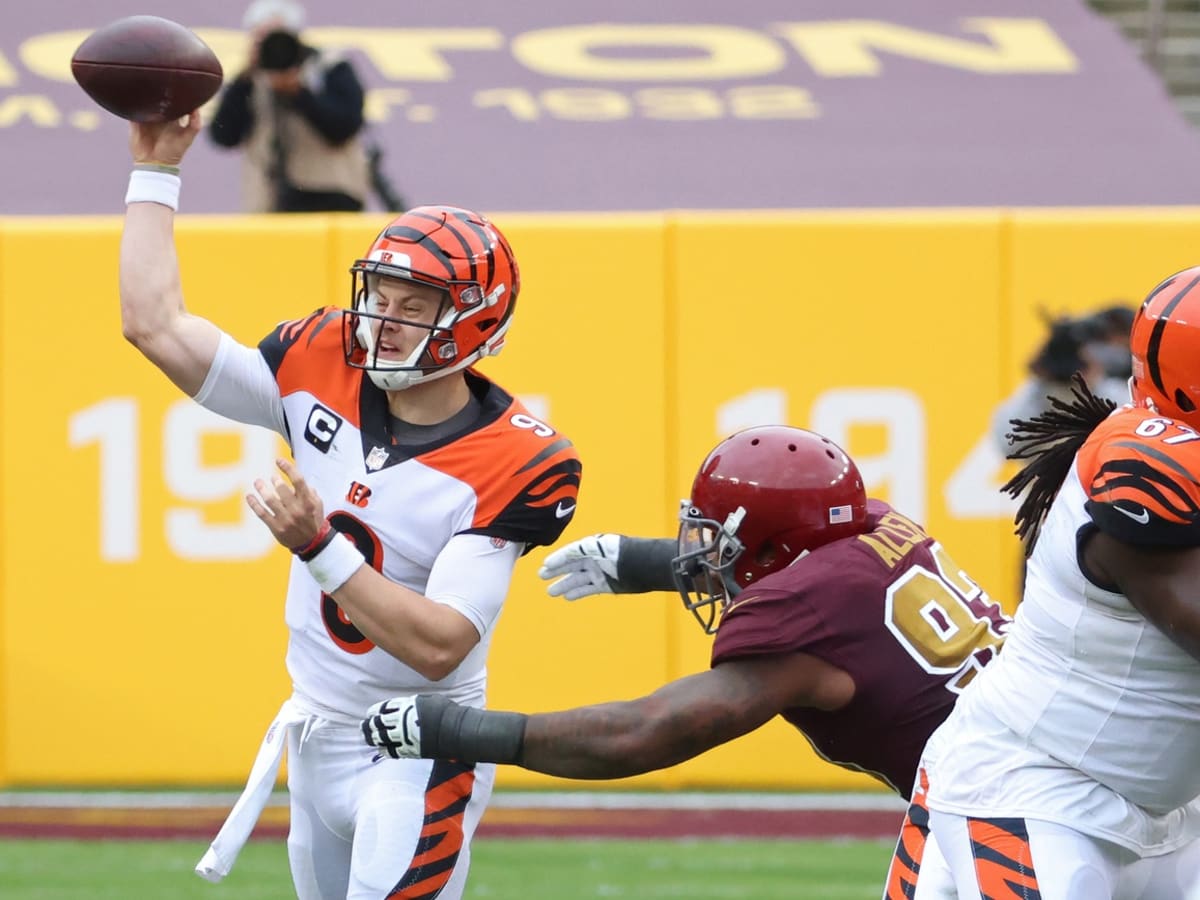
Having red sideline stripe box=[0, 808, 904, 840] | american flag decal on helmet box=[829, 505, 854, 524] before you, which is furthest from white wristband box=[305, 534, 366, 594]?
red sideline stripe box=[0, 808, 904, 840]

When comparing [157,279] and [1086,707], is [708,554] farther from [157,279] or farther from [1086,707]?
[157,279]

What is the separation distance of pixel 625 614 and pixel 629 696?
284 mm

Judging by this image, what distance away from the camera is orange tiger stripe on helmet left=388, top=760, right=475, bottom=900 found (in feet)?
10.9

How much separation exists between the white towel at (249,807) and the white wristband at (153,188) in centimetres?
94

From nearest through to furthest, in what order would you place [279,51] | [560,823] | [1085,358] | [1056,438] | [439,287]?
[1056,438], [439,287], [1085,358], [560,823], [279,51]

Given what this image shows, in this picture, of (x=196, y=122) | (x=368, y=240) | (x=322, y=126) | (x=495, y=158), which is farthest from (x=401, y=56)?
(x=196, y=122)

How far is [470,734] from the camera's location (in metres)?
2.72

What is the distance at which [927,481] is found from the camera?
6.77 metres

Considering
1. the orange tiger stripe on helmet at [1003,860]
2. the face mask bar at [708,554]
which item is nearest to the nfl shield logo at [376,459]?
the face mask bar at [708,554]

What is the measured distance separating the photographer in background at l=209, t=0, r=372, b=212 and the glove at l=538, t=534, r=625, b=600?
14.3 feet

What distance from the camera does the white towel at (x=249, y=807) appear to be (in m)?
3.43

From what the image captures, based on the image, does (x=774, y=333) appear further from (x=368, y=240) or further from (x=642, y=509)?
(x=368, y=240)

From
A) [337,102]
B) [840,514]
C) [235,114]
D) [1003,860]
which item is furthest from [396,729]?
[235,114]

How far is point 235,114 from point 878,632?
5451mm
